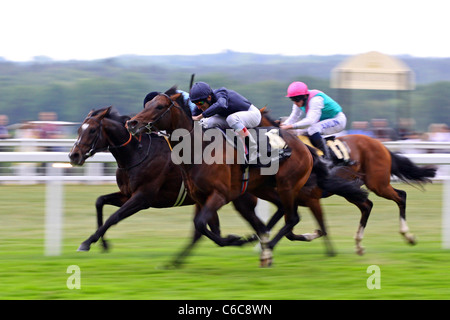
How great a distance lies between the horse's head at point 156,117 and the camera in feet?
17.1

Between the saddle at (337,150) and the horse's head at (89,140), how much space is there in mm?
1817

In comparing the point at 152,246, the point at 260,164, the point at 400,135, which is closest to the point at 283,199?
the point at 260,164

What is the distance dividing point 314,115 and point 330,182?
0.69m

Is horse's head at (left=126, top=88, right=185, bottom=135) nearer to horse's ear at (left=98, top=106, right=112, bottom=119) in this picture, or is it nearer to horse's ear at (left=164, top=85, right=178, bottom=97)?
horse's ear at (left=164, top=85, right=178, bottom=97)

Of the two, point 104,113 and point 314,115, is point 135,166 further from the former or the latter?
point 314,115

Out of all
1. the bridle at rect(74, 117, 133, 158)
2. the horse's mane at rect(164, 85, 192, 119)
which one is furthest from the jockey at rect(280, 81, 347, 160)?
the bridle at rect(74, 117, 133, 158)

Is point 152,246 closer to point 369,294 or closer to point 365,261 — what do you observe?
point 365,261

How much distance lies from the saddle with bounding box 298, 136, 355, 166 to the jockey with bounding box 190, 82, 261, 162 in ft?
3.11

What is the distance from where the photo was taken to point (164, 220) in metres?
8.54

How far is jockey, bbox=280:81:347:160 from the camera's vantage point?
6539mm

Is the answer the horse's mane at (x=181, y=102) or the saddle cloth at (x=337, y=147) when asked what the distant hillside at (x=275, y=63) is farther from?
the horse's mane at (x=181, y=102)

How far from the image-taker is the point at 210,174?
17.4 feet

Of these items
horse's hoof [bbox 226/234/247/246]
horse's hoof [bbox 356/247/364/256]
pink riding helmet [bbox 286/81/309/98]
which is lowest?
horse's hoof [bbox 356/247/364/256]
